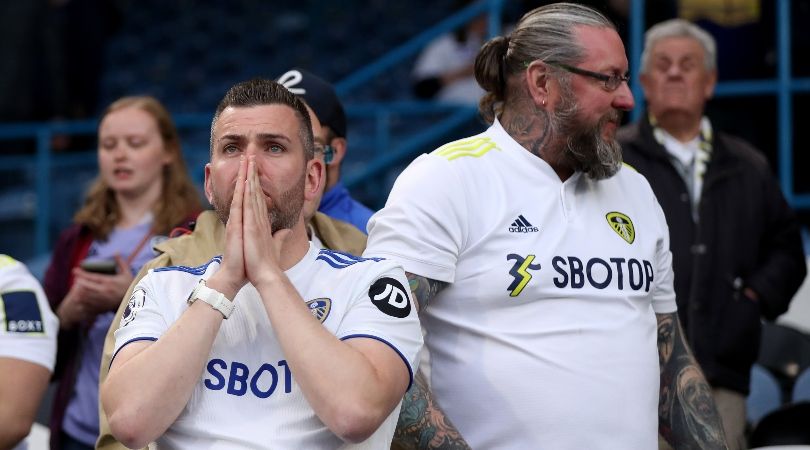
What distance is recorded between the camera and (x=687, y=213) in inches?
199

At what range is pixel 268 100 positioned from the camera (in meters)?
3.02

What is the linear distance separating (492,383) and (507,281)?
0.26 meters

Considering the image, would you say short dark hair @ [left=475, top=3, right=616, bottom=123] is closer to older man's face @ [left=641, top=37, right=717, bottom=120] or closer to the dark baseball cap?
the dark baseball cap

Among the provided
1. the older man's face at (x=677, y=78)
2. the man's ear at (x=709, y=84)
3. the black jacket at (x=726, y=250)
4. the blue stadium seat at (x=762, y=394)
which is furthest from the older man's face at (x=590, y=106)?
the blue stadium seat at (x=762, y=394)

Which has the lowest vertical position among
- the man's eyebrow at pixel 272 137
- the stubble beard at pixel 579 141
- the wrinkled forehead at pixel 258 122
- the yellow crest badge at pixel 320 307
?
the yellow crest badge at pixel 320 307

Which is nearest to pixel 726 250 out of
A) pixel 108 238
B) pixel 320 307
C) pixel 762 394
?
pixel 762 394

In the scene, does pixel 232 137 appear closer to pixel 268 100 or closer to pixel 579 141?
pixel 268 100

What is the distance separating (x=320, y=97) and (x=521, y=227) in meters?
1.02

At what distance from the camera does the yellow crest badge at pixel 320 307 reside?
9.53 feet

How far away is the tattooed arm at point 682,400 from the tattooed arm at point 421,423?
704mm

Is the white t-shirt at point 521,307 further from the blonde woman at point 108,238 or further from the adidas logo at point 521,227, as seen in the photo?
the blonde woman at point 108,238

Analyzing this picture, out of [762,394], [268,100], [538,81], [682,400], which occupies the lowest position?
[762,394]

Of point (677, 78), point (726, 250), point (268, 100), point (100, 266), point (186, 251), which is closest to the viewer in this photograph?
point (268, 100)

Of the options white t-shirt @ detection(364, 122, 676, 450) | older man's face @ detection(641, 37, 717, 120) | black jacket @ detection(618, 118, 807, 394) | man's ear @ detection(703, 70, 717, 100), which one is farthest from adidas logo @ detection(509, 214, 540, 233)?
man's ear @ detection(703, 70, 717, 100)
